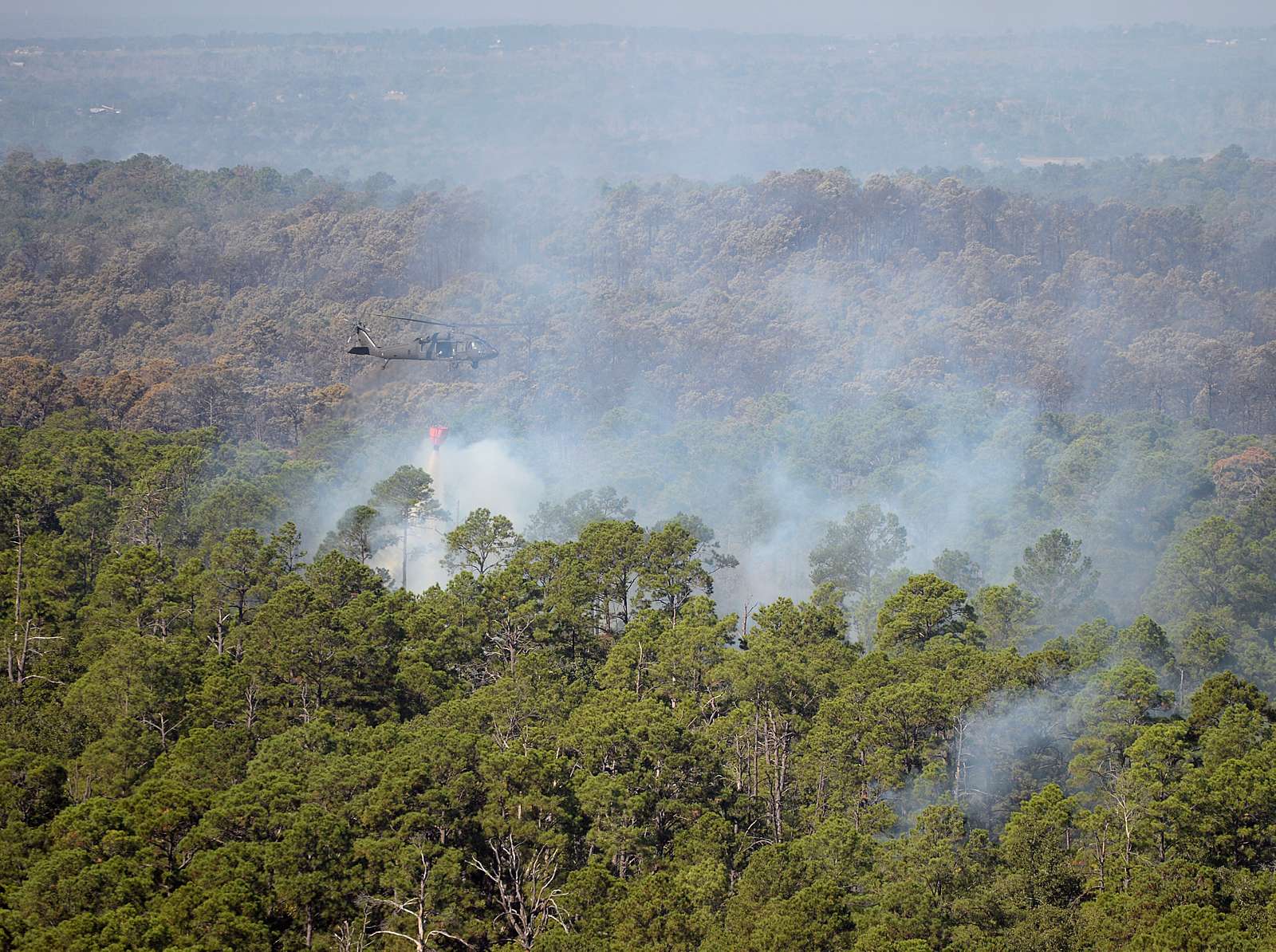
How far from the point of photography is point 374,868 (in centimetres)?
4569

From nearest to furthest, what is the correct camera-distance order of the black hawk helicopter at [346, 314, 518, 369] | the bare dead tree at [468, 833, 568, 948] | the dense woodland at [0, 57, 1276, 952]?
the dense woodland at [0, 57, 1276, 952] < the bare dead tree at [468, 833, 568, 948] < the black hawk helicopter at [346, 314, 518, 369]

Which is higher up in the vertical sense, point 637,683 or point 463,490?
point 637,683

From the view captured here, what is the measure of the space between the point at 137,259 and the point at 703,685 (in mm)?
136823

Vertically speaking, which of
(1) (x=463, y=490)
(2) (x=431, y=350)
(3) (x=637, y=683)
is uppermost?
(2) (x=431, y=350)

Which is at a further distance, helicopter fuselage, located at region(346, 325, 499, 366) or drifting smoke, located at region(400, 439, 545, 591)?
helicopter fuselage, located at region(346, 325, 499, 366)

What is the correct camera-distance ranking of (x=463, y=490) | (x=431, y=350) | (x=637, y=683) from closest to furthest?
(x=637, y=683) → (x=431, y=350) → (x=463, y=490)

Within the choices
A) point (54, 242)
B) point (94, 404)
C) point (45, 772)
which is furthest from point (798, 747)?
point (54, 242)

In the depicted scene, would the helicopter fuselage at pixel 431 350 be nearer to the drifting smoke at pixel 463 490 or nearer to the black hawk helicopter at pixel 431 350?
the black hawk helicopter at pixel 431 350

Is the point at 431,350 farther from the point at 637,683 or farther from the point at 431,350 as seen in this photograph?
the point at 637,683

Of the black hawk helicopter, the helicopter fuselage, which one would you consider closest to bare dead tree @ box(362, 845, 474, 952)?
the black hawk helicopter

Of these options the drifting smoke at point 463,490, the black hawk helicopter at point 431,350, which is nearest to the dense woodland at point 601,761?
the drifting smoke at point 463,490

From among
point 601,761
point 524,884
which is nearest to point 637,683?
point 601,761

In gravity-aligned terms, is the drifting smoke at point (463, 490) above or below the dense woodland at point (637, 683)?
below

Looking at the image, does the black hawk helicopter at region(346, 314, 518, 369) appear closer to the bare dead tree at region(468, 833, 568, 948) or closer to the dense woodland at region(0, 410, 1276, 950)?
the dense woodland at region(0, 410, 1276, 950)
